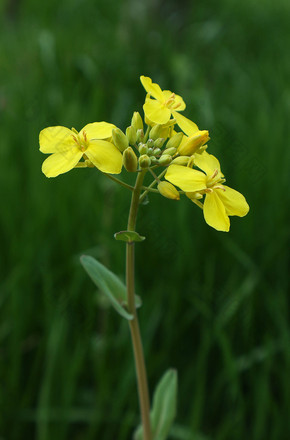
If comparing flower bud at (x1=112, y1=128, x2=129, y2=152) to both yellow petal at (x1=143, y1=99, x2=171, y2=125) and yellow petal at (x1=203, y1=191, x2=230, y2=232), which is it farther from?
yellow petal at (x1=203, y1=191, x2=230, y2=232)

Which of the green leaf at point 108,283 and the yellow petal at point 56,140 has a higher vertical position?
the yellow petal at point 56,140

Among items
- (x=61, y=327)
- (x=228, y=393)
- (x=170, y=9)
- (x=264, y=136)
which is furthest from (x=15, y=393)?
(x=170, y=9)

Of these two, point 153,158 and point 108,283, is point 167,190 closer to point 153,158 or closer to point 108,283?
point 153,158

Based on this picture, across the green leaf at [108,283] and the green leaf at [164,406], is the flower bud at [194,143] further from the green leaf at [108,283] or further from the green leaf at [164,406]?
the green leaf at [164,406]

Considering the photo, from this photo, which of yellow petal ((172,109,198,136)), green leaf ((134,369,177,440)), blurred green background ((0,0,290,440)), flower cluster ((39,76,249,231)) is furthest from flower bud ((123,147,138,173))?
blurred green background ((0,0,290,440))

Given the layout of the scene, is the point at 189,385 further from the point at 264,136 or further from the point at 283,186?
the point at 264,136

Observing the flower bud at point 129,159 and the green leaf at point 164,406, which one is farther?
the green leaf at point 164,406

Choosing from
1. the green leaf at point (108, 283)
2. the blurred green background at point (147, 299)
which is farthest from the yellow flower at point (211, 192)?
the blurred green background at point (147, 299)

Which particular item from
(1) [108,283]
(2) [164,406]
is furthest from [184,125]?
(2) [164,406]
